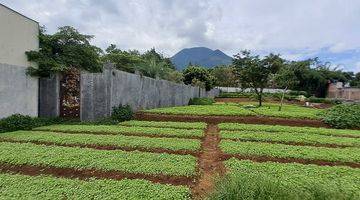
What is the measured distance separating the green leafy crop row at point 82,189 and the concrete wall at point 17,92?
23.9ft

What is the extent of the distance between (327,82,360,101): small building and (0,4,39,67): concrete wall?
43.9 meters

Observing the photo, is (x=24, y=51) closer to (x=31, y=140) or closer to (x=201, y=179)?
(x=31, y=140)

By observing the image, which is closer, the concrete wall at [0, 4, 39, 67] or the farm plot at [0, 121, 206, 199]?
the farm plot at [0, 121, 206, 199]

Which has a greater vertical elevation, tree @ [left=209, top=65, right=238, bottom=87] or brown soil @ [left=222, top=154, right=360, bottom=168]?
tree @ [left=209, top=65, right=238, bottom=87]

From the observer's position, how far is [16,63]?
13672 mm

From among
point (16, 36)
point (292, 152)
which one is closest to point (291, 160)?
point (292, 152)

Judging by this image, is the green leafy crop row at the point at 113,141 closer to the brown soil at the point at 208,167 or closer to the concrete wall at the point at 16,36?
the brown soil at the point at 208,167

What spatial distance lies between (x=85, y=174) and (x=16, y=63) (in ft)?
27.8

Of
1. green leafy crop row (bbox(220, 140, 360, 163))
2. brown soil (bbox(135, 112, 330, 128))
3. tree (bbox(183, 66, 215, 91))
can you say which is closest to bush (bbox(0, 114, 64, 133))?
brown soil (bbox(135, 112, 330, 128))

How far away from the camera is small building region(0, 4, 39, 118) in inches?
508

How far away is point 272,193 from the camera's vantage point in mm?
4637

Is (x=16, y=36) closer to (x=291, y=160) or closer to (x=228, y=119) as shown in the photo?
(x=228, y=119)

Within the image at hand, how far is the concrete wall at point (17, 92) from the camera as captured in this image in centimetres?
1289

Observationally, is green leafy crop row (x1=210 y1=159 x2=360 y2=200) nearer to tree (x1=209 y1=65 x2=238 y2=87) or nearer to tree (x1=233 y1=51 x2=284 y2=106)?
tree (x1=233 y1=51 x2=284 y2=106)
